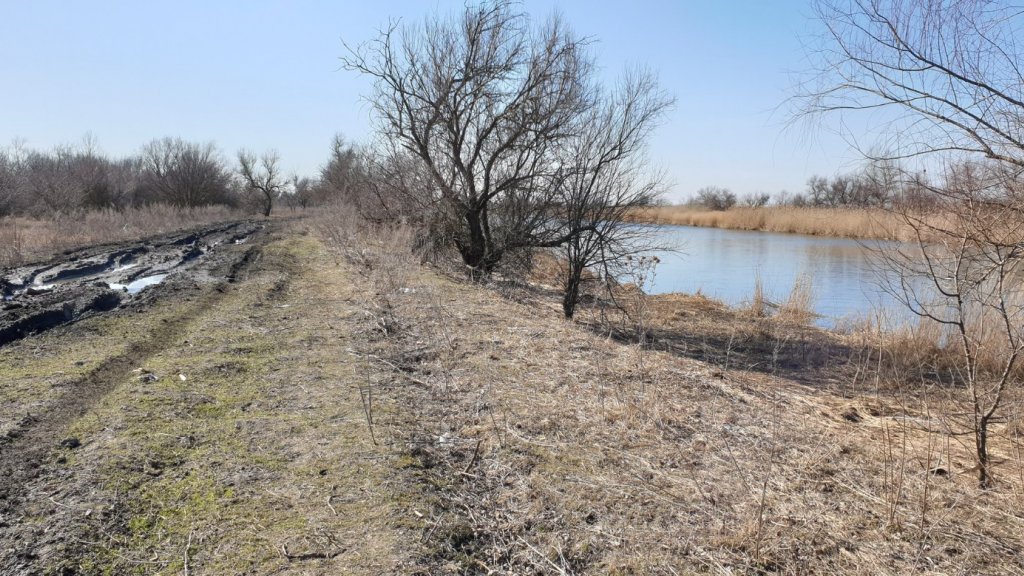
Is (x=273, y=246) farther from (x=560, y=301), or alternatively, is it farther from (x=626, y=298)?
→ (x=626, y=298)

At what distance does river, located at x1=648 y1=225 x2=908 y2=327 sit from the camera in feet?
40.4

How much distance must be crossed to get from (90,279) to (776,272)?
16701mm

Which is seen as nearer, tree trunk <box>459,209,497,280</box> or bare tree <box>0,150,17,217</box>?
tree trunk <box>459,209,497,280</box>

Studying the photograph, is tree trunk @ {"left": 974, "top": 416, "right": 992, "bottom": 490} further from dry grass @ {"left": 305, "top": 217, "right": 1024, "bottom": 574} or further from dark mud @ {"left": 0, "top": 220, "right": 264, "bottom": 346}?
dark mud @ {"left": 0, "top": 220, "right": 264, "bottom": 346}

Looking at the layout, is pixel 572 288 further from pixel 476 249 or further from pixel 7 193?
pixel 7 193

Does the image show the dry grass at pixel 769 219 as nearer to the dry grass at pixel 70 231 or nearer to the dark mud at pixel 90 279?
the dark mud at pixel 90 279

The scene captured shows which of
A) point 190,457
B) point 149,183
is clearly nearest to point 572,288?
point 190,457

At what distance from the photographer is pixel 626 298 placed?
1243 centimetres

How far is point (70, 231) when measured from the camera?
18.1 meters

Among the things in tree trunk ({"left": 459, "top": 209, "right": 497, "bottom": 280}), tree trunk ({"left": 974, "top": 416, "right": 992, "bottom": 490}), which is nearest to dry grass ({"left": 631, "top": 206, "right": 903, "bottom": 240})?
tree trunk ({"left": 459, "top": 209, "right": 497, "bottom": 280})

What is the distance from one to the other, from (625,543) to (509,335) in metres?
4.27

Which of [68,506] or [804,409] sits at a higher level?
[68,506]

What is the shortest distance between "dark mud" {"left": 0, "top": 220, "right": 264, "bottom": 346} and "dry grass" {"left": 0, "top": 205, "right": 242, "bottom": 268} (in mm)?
764

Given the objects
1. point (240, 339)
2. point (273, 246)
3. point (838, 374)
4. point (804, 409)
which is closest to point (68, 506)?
point (240, 339)
